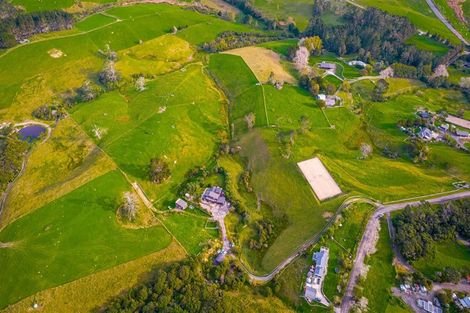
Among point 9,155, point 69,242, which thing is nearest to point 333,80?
point 69,242

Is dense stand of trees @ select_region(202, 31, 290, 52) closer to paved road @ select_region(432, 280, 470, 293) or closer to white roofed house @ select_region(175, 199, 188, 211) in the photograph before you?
white roofed house @ select_region(175, 199, 188, 211)

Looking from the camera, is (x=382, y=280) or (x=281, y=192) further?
(x=281, y=192)

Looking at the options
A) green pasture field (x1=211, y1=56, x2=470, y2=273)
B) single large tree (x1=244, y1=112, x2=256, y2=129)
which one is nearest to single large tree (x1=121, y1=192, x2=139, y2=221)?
green pasture field (x1=211, y1=56, x2=470, y2=273)

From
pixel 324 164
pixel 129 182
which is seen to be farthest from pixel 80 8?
pixel 324 164

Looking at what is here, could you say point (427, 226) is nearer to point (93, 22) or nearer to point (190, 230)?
point (190, 230)

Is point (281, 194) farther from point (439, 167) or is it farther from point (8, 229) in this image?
point (8, 229)

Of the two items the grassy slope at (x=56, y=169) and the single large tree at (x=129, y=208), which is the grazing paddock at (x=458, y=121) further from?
the grassy slope at (x=56, y=169)
